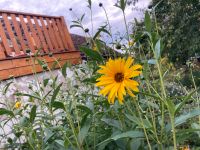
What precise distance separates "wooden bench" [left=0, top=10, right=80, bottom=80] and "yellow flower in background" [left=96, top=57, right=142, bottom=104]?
465cm

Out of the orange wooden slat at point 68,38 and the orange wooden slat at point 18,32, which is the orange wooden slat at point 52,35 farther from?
the orange wooden slat at point 18,32

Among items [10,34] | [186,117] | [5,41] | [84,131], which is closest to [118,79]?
[186,117]

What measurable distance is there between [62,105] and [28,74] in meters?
5.43

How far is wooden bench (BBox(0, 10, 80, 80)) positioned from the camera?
667 cm

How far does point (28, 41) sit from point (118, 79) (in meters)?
6.58

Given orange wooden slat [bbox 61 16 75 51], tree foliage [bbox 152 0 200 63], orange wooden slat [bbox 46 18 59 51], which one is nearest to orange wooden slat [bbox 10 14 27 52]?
orange wooden slat [bbox 46 18 59 51]

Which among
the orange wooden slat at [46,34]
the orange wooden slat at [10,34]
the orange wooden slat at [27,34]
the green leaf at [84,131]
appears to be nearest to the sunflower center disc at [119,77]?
the green leaf at [84,131]

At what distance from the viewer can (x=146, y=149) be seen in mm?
1792

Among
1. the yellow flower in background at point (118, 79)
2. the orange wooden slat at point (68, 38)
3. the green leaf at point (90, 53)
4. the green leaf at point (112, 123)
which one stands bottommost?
the green leaf at point (112, 123)

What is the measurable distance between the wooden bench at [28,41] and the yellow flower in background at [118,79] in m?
4.65

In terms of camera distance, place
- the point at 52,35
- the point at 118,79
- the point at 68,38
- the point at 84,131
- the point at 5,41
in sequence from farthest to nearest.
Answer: the point at 68,38 < the point at 52,35 < the point at 5,41 < the point at 84,131 < the point at 118,79

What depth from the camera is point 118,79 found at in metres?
1.25

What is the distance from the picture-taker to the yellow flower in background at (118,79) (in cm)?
120

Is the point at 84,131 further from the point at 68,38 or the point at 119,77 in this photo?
the point at 68,38
